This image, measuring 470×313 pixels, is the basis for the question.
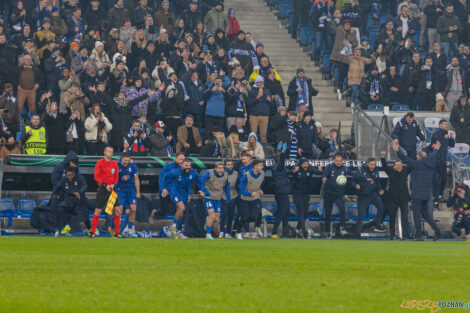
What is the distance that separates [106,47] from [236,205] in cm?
717

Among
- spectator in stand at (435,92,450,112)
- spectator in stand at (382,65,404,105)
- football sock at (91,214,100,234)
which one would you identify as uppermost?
spectator in stand at (382,65,404,105)

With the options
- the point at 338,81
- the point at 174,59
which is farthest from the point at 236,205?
the point at 338,81

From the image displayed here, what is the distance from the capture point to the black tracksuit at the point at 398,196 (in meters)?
22.7

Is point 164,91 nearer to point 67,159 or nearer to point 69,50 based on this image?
point 69,50

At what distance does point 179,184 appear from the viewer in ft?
69.5

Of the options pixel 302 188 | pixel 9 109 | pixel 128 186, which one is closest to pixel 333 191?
pixel 302 188

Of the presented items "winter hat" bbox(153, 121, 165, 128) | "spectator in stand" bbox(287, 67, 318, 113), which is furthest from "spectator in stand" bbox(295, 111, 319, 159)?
"winter hat" bbox(153, 121, 165, 128)

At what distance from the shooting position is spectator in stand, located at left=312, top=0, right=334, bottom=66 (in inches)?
1188

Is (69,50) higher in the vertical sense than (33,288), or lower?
higher

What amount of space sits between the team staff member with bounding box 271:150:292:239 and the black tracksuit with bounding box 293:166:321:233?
0.73 ft

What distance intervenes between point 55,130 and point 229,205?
5017mm

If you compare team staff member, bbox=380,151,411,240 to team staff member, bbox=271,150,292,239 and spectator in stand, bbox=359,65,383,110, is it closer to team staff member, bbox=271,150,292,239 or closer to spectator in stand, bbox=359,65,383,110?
team staff member, bbox=271,150,292,239

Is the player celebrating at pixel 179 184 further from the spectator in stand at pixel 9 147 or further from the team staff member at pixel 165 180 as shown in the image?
the spectator in stand at pixel 9 147

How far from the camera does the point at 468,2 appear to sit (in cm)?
3259
